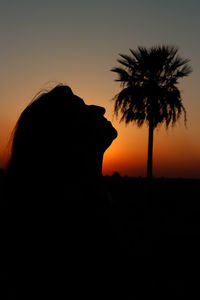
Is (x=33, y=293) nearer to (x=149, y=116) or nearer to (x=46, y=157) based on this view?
(x=46, y=157)

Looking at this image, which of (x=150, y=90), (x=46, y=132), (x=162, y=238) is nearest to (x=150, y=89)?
(x=150, y=90)

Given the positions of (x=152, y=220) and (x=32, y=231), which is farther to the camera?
(x=152, y=220)

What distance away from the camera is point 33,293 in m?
1.03

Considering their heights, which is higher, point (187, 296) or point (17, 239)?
point (17, 239)

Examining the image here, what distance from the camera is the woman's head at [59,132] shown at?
1109 mm

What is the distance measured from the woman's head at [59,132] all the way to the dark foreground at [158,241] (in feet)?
0.54

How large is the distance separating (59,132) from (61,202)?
0.79 ft

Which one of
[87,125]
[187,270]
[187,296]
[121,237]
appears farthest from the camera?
[187,270]

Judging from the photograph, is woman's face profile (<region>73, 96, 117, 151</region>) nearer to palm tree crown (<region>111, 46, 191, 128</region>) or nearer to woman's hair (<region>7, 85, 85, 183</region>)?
woman's hair (<region>7, 85, 85, 183</region>)

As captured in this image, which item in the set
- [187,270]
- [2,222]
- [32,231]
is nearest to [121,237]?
[32,231]

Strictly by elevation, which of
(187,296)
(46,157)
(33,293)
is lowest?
(187,296)

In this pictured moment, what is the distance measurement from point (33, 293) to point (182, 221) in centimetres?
1349

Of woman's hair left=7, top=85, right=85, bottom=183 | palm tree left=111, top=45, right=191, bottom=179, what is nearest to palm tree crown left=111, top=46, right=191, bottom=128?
palm tree left=111, top=45, right=191, bottom=179

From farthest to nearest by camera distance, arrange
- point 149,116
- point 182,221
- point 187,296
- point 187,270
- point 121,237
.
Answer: point 149,116 → point 182,221 → point 187,270 → point 187,296 → point 121,237
